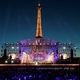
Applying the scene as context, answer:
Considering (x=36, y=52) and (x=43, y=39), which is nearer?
(x=36, y=52)

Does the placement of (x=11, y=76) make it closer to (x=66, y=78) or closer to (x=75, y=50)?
(x=66, y=78)

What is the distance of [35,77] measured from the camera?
128ft

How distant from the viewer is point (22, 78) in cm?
3825

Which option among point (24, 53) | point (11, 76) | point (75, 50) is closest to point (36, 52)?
point (24, 53)

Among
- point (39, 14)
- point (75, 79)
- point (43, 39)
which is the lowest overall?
point (75, 79)

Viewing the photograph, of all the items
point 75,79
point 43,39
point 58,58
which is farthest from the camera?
point 43,39

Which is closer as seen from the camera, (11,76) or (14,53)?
(11,76)

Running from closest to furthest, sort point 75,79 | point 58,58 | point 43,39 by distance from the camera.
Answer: point 75,79 < point 58,58 < point 43,39

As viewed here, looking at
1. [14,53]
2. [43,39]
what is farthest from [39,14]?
[14,53]

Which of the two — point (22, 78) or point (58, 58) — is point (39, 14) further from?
point (22, 78)

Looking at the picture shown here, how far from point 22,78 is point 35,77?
1660 millimetres

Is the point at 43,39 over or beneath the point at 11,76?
over

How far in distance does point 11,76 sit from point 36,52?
258ft

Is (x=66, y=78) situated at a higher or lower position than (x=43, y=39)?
lower
